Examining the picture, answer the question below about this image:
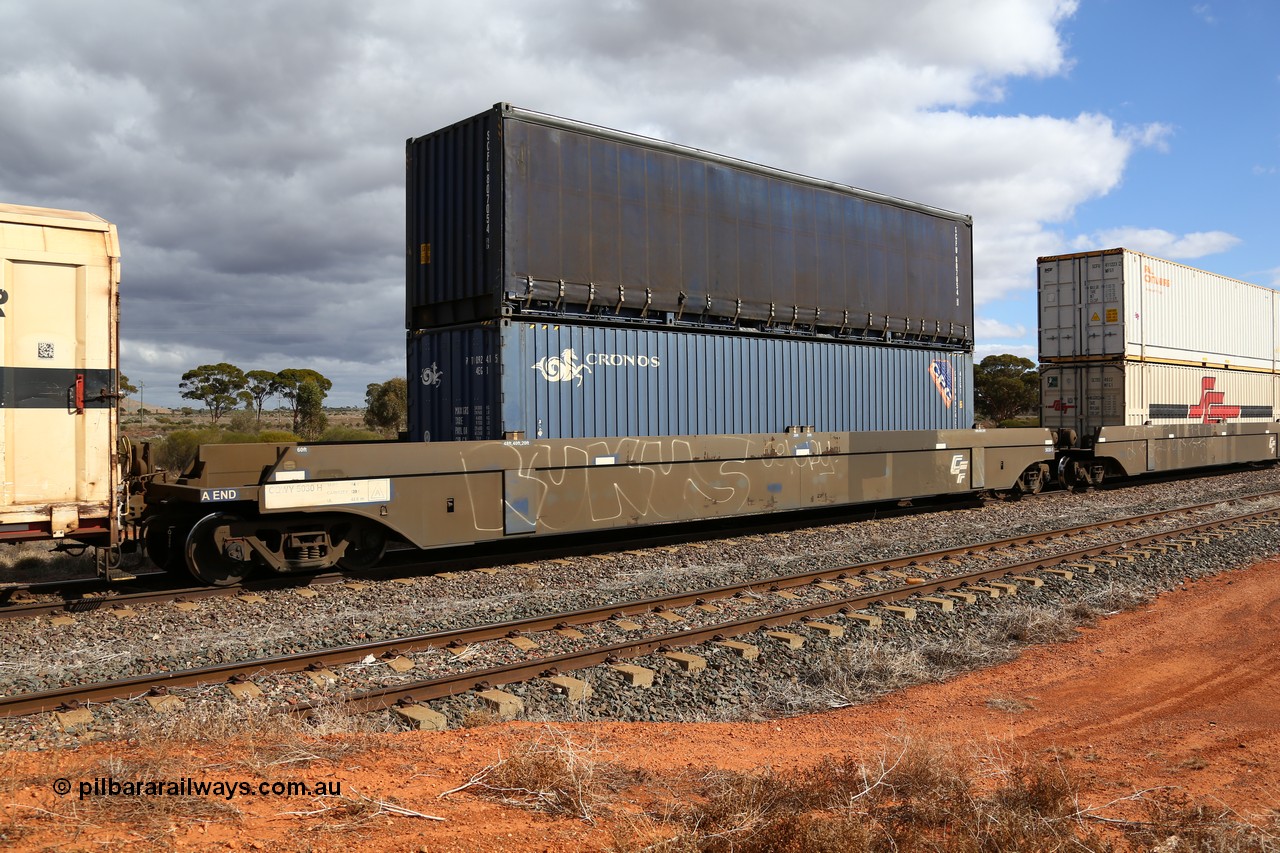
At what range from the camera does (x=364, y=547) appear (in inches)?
371

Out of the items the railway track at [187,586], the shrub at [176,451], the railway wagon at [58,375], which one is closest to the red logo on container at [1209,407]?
the railway track at [187,586]

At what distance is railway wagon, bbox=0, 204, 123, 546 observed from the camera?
721 cm

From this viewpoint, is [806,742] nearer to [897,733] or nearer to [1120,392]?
[897,733]

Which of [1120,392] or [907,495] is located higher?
[1120,392]

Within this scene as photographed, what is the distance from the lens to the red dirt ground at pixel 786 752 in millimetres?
3525

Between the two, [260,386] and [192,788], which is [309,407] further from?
[192,788]

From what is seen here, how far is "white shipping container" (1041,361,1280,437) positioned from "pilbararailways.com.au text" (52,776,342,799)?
1950 cm

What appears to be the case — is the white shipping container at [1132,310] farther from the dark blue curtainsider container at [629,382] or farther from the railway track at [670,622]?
the railway track at [670,622]

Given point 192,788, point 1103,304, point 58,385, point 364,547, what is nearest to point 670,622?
point 364,547

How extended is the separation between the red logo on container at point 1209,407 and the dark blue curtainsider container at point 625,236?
13.1m

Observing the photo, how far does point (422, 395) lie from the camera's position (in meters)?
11.8

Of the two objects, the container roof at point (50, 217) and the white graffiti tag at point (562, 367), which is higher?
the container roof at point (50, 217)

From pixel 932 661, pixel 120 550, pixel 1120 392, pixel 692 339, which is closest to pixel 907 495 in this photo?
pixel 692 339

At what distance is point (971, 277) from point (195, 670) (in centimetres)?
1536
